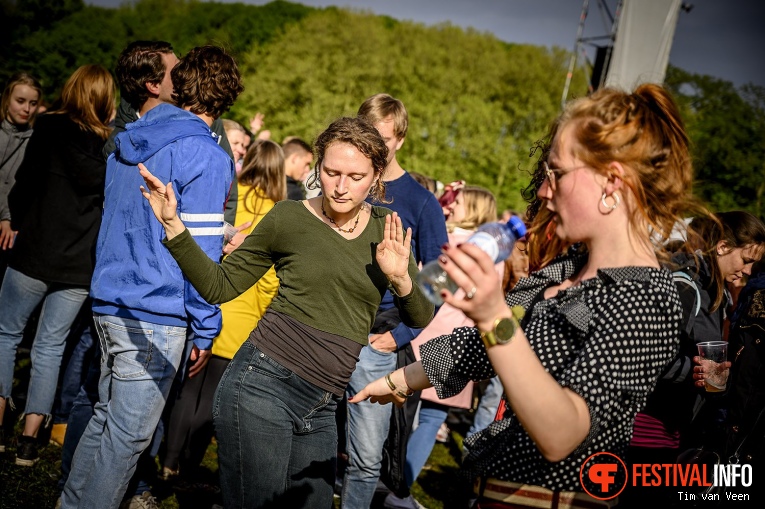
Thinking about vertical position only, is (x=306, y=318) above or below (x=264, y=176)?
below

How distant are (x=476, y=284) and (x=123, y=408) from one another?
2247 millimetres

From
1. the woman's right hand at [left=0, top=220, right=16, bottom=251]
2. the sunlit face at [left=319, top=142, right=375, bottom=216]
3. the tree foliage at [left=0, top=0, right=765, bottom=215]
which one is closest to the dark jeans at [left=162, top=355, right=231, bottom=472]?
the sunlit face at [left=319, top=142, right=375, bottom=216]

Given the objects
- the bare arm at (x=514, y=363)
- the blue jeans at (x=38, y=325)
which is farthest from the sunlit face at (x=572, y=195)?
the blue jeans at (x=38, y=325)

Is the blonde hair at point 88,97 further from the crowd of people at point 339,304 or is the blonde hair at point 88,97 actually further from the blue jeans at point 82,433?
the blue jeans at point 82,433

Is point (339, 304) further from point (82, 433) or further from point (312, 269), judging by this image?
point (82, 433)

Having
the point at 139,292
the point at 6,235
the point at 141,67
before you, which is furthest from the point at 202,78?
the point at 6,235

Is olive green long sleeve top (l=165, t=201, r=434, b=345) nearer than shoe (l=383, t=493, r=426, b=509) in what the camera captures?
Yes

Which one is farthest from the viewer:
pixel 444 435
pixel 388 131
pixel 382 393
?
pixel 444 435

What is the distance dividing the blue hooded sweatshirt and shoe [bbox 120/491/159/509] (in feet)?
5.05

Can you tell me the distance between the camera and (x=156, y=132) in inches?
122

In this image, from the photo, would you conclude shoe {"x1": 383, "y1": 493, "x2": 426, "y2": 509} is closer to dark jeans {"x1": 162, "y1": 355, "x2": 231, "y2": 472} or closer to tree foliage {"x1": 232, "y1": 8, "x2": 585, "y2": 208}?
dark jeans {"x1": 162, "y1": 355, "x2": 231, "y2": 472}

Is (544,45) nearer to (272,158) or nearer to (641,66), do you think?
(641,66)

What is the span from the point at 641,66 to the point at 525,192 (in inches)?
445

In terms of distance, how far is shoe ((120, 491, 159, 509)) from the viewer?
401 centimetres
